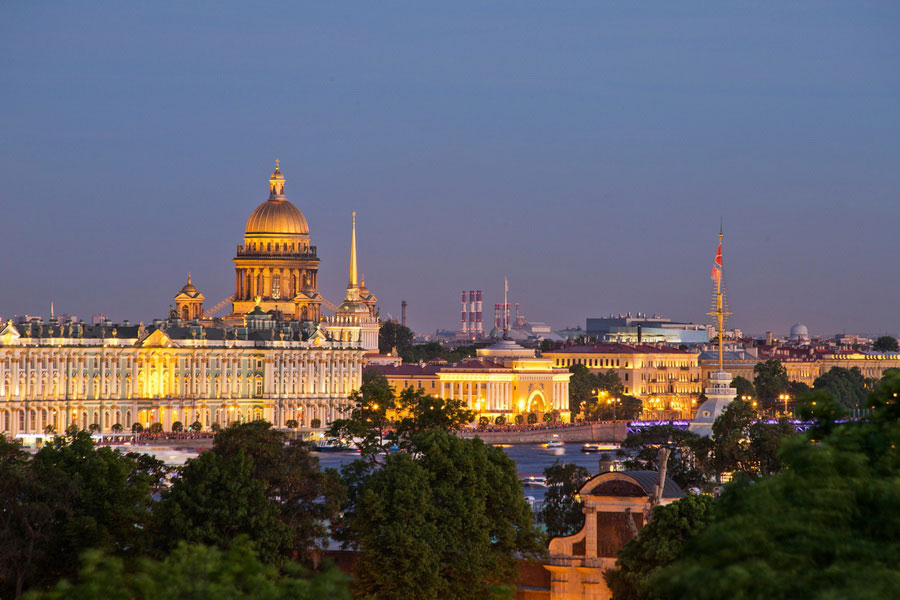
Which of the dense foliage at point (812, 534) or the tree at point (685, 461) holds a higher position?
the dense foliage at point (812, 534)

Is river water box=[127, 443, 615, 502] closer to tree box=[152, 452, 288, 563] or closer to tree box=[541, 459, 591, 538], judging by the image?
tree box=[541, 459, 591, 538]

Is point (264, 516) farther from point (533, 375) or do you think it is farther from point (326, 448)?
point (533, 375)

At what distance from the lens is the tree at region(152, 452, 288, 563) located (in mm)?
33219

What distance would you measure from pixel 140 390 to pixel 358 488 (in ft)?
225

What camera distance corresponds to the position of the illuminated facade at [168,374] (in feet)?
328

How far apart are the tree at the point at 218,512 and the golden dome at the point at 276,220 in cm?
10547

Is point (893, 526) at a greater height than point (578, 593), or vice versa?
point (893, 526)

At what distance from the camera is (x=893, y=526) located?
16.8 meters

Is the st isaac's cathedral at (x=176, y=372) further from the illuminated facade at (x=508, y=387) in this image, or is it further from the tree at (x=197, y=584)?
the tree at (x=197, y=584)

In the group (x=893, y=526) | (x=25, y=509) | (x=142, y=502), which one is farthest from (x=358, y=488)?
(x=893, y=526)

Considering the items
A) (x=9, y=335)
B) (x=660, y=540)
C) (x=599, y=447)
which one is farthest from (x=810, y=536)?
(x=599, y=447)

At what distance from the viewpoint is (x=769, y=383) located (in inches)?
5423

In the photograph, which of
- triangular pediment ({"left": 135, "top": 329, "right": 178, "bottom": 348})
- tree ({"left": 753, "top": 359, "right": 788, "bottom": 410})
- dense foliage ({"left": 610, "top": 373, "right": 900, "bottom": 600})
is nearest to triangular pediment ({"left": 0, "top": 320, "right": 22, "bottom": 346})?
triangular pediment ({"left": 135, "top": 329, "right": 178, "bottom": 348})

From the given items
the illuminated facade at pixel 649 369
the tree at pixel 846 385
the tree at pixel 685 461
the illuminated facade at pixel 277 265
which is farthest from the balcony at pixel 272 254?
the tree at pixel 685 461
